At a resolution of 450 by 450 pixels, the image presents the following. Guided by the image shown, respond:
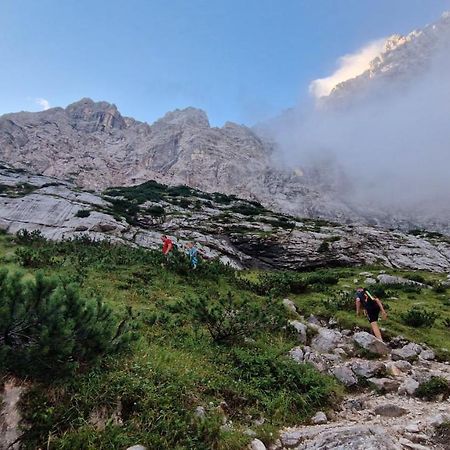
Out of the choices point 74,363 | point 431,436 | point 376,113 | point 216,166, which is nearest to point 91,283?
point 74,363

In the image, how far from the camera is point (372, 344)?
444 inches

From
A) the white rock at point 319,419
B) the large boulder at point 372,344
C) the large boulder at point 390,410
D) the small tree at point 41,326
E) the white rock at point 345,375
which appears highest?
the small tree at point 41,326

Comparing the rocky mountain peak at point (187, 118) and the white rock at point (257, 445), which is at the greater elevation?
the rocky mountain peak at point (187, 118)

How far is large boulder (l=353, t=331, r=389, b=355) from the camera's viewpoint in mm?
11102

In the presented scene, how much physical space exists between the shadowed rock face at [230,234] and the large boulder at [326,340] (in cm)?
2345

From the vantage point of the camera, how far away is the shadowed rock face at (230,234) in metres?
38.7

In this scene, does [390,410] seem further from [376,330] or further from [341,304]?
[341,304]

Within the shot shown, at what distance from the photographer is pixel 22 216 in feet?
136

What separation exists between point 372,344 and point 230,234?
34.2 m

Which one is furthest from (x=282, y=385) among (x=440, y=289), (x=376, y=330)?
(x=440, y=289)

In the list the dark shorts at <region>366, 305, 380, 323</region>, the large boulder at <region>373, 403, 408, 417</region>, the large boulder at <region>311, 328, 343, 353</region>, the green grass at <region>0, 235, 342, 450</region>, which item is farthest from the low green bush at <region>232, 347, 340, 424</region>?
the dark shorts at <region>366, 305, 380, 323</region>

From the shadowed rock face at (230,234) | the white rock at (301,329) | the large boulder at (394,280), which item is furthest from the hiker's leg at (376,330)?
the shadowed rock face at (230,234)

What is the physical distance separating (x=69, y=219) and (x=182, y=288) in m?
28.9

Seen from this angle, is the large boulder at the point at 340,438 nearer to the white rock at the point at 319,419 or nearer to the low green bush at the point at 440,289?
the white rock at the point at 319,419
